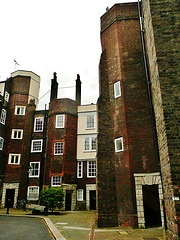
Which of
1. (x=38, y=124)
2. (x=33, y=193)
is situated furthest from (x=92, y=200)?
(x=38, y=124)

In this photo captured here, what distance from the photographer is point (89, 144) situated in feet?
84.0

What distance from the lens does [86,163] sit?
25.4 meters

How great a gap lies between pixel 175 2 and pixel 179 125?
416 cm

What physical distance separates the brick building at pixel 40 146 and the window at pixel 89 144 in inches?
5.2

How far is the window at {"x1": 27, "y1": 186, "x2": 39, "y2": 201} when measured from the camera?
81.5ft

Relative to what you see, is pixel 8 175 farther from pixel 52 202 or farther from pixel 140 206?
pixel 140 206

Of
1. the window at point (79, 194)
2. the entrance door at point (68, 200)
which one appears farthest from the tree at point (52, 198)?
the window at point (79, 194)

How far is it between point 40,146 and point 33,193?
5911mm

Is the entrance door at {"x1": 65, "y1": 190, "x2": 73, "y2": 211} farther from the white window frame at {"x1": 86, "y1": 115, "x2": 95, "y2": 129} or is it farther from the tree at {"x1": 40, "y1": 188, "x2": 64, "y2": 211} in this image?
the white window frame at {"x1": 86, "y1": 115, "x2": 95, "y2": 129}

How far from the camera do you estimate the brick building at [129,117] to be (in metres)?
7.90

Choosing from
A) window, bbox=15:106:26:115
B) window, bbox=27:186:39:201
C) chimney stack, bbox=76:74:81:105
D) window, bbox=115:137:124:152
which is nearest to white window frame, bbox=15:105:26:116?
window, bbox=15:106:26:115

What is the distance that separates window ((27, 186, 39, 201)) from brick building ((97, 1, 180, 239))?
15.2 metres

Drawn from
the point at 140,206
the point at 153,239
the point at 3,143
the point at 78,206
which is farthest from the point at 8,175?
the point at 153,239

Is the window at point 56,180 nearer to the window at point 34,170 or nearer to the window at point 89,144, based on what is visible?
the window at point 34,170
